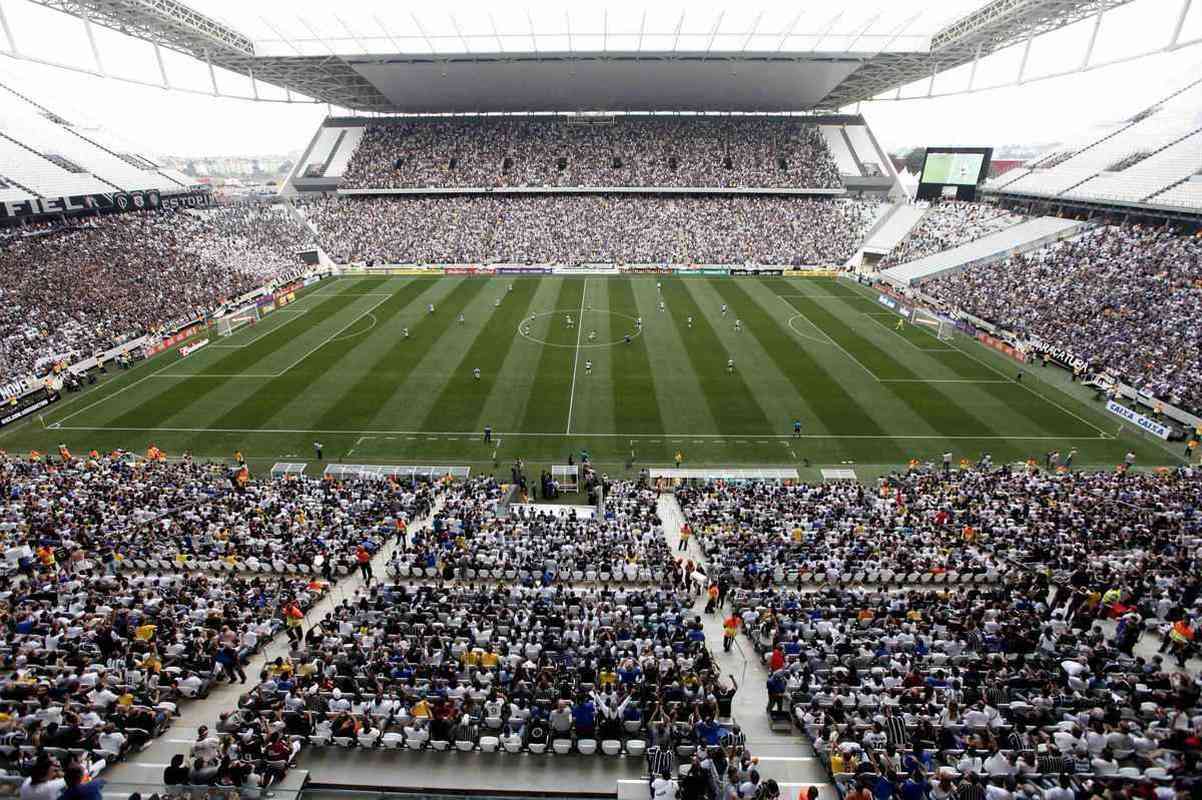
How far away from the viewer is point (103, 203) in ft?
174

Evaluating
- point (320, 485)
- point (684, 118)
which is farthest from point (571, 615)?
point (684, 118)

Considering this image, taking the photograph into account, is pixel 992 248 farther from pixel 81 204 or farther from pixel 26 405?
pixel 81 204

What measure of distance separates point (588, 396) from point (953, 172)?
58.9m

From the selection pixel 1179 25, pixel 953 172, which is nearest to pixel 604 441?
pixel 1179 25

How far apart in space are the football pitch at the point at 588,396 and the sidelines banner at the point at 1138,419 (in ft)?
2.08

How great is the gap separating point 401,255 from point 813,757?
67.5 meters

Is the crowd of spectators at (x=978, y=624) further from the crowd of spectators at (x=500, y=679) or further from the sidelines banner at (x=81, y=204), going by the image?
the sidelines banner at (x=81, y=204)

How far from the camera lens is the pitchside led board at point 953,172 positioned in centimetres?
6838

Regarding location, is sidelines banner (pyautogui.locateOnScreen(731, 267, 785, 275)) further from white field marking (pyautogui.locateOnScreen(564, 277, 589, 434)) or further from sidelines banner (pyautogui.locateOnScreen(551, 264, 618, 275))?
white field marking (pyautogui.locateOnScreen(564, 277, 589, 434))

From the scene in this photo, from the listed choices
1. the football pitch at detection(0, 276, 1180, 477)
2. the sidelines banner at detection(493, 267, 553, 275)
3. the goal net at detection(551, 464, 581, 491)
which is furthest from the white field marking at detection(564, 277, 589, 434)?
the sidelines banner at detection(493, 267, 553, 275)

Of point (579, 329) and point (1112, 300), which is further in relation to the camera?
point (579, 329)

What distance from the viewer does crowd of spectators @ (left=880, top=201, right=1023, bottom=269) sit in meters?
61.2

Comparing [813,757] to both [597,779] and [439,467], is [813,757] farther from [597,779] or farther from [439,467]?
[439,467]

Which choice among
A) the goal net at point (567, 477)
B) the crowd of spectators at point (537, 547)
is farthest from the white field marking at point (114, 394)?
the goal net at point (567, 477)
